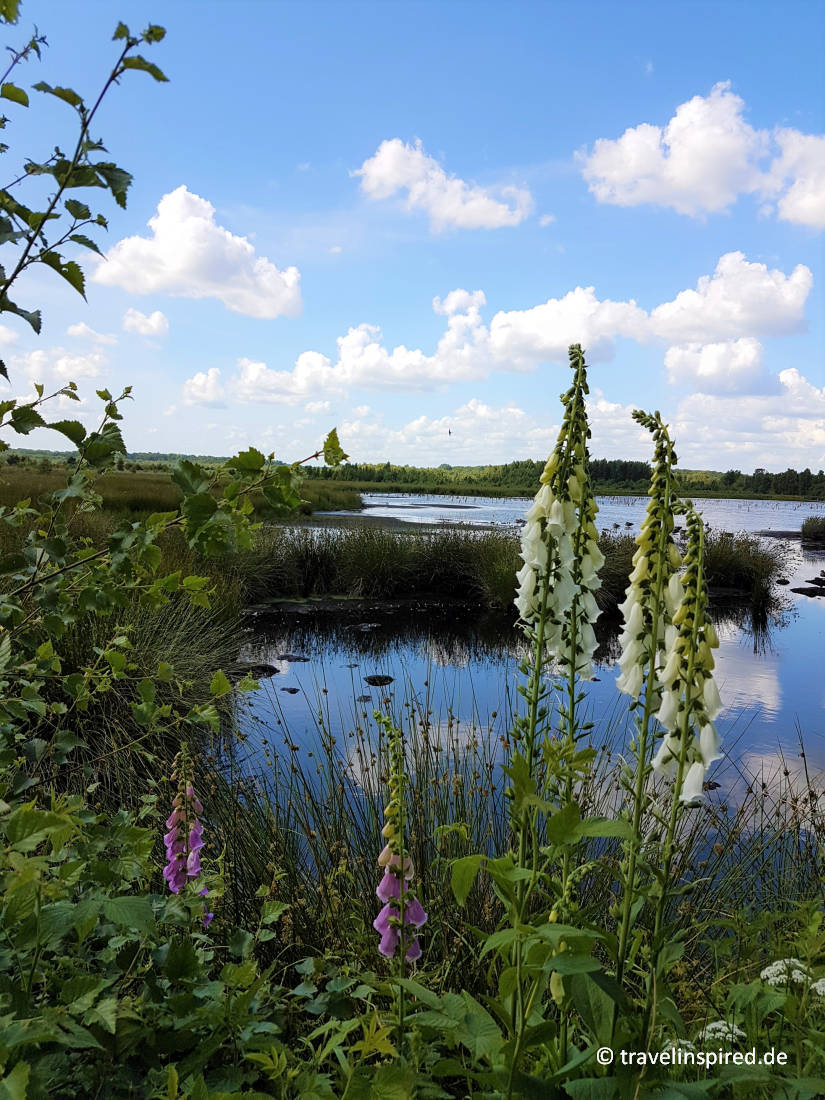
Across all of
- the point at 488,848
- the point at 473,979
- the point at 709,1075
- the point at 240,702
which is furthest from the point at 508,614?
the point at 709,1075

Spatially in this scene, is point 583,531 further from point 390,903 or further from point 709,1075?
point 709,1075

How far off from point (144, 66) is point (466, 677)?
8.23 m

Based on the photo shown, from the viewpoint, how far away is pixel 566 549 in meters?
1.63

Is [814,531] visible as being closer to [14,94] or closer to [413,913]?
[413,913]

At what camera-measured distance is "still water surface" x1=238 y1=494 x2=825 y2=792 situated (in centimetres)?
660

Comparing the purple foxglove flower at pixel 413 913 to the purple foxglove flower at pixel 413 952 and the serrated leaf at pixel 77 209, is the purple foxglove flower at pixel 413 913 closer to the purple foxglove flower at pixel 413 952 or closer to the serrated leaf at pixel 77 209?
the purple foxglove flower at pixel 413 952

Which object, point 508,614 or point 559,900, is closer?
point 559,900

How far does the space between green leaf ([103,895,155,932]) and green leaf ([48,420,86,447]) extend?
1203 millimetres

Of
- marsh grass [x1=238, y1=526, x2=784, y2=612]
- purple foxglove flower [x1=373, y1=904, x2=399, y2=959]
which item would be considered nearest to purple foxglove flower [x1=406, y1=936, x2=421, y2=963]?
purple foxglove flower [x1=373, y1=904, x2=399, y2=959]

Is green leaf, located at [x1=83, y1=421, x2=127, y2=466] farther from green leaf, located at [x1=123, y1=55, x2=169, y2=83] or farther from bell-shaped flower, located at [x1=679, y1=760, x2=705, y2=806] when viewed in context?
bell-shaped flower, located at [x1=679, y1=760, x2=705, y2=806]

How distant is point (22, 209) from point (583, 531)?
1.47 m

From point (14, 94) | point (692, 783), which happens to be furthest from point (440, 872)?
point (14, 94)

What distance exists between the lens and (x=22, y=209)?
5.15 ft

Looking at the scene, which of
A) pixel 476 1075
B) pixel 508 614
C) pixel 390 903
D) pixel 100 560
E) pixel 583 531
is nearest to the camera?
pixel 476 1075
